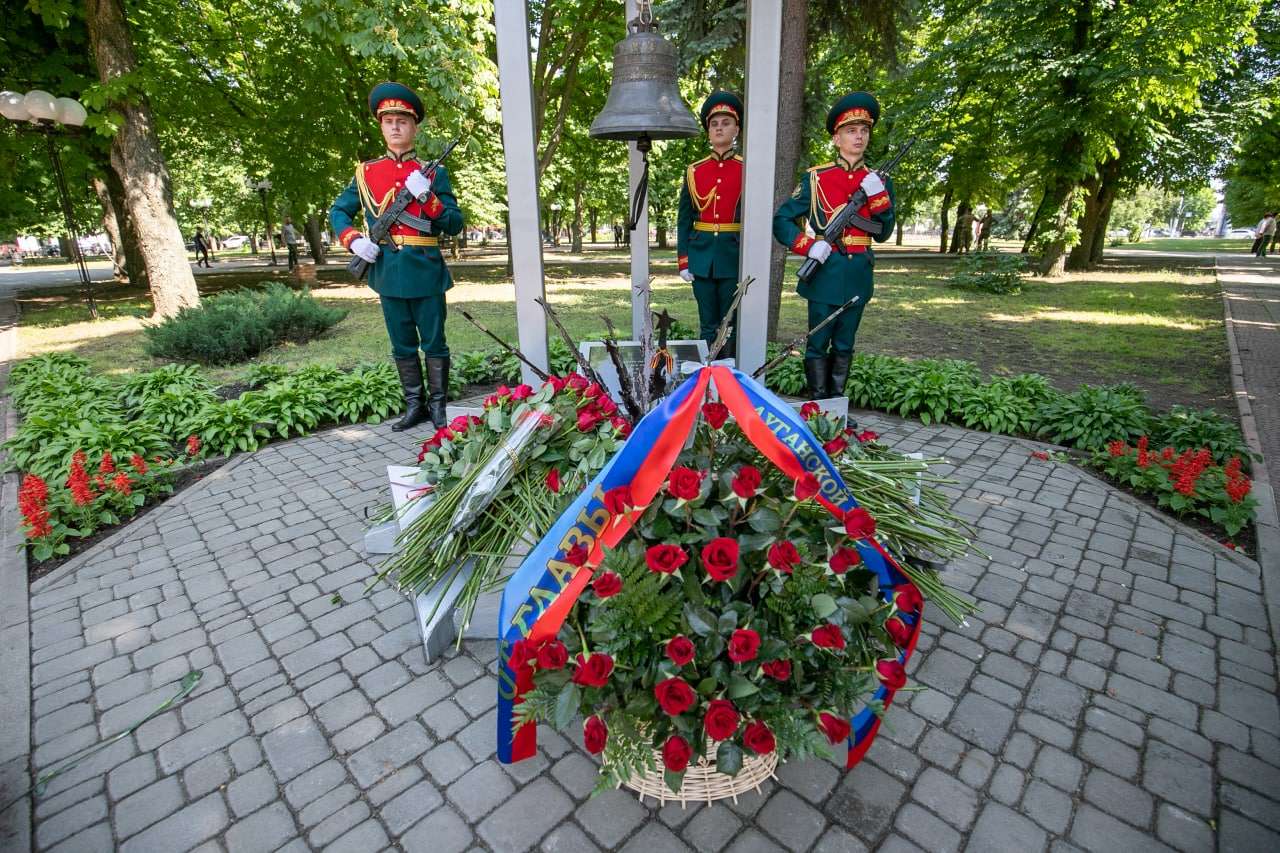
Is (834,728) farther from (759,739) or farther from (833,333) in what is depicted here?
(833,333)

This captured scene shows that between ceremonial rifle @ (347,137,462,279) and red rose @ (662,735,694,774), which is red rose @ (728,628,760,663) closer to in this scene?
red rose @ (662,735,694,774)

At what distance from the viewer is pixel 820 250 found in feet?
14.6

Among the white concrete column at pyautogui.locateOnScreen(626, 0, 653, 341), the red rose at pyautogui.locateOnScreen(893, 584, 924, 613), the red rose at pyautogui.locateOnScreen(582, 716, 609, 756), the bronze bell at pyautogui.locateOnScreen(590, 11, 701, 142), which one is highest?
the bronze bell at pyautogui.locateOnScreen(590, 11, 701, 142)

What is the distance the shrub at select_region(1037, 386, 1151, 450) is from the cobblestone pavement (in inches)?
55.1

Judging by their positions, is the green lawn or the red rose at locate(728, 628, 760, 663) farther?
the green lawn

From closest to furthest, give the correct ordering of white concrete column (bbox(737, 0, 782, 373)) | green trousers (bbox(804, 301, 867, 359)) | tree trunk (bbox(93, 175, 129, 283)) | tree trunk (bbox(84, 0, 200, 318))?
white concrete column (bbox(737, 0, 782, 373)) < green trousers (bbox(804, 301, 867, 359)) < tree trunk (bbox(84, 0, 200, 318)) < tree trunk (bbox(93, 175, 129, 283))

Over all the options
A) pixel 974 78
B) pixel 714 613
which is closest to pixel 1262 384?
pixel 714 613

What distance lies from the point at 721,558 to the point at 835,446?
3.42 feet

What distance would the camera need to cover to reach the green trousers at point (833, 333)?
186 inches

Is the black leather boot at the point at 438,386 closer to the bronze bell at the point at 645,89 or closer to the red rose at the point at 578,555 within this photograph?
the bronze bell at the point at 645,89

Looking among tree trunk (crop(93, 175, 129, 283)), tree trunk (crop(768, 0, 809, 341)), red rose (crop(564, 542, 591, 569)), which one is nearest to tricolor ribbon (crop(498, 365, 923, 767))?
red rose (crop(564, 542, 591, 569))

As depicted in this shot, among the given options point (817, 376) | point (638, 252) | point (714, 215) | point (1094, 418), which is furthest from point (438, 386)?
point (1094, 418)

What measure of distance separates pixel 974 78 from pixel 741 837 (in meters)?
18.0

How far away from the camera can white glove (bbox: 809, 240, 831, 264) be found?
444 centimetres
